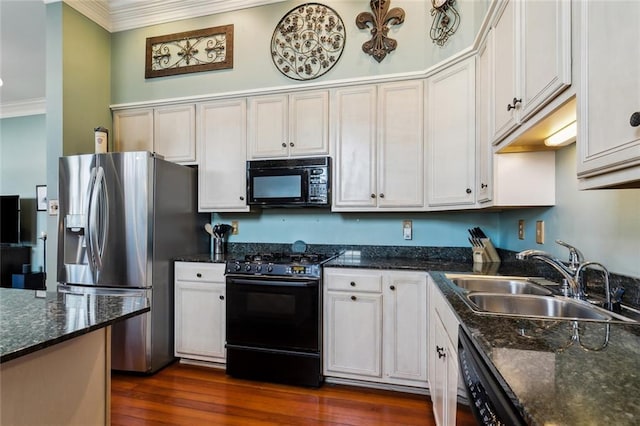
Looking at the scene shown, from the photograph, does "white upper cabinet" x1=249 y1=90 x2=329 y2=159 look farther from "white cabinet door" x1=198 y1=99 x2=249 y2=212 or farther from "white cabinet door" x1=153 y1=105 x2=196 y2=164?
"white cabinet door" x1=153 y1=105 x2=196 y2=164

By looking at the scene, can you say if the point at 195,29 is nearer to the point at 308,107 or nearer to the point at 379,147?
the point at 308,107

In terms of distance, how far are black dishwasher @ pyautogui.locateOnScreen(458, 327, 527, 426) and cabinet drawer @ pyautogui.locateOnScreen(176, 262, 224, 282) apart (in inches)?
78.0

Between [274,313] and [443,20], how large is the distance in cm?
249

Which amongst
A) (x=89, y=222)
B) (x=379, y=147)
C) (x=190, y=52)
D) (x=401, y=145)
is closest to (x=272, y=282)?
(x=379, y=147)

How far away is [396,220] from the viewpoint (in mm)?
2828

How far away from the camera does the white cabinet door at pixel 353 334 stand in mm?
2285

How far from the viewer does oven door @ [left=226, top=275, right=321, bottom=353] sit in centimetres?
231

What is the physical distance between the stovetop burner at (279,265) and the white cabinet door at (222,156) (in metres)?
0.57

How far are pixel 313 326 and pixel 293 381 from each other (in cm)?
44

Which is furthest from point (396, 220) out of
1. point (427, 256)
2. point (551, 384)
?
point (551, 384)

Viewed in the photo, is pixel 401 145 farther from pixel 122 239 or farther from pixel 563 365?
pixel 122 239

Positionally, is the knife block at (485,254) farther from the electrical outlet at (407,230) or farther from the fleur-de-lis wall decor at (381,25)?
the fleur-de-lis wall decor at (381,25)

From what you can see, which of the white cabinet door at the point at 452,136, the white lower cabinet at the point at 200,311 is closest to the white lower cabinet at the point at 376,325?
the white cabinet door at the point at 452,136

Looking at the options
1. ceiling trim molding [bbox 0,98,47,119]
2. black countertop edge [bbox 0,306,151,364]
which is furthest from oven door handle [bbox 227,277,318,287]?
ceiling trim molding [bbox 0,98,47,119]
